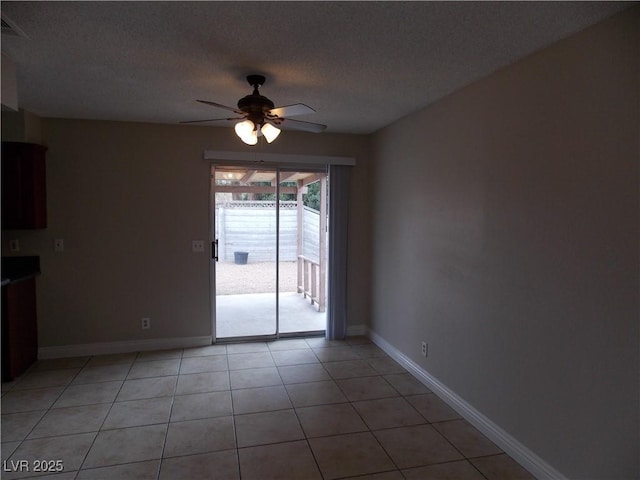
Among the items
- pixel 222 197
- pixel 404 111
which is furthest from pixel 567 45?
pixel 222 197

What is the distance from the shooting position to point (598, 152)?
193 centimetres

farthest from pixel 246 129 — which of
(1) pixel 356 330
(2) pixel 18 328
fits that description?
(1) pixel 356 330

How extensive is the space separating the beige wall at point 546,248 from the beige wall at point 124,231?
2224mm

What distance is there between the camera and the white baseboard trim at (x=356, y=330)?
4801mm

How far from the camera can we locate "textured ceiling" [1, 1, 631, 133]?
1840 millimetres

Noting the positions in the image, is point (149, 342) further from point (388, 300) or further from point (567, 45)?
point (567, 45)

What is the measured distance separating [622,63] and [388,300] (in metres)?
2.91

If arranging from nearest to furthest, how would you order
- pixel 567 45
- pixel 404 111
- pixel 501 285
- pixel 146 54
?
1. pixel 567 45
2. pixel 146 54
3. pixel 501 285
4. pixel 404 111

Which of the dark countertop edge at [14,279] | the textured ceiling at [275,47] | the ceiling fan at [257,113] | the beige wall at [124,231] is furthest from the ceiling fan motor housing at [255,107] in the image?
the dark countertop edge at [14,279]

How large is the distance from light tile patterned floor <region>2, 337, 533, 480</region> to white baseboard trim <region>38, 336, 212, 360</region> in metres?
0.12

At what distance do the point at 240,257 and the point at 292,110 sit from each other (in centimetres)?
244

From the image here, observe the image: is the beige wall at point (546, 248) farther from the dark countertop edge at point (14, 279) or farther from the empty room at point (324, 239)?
the dark countertop edge at point (14, 279)

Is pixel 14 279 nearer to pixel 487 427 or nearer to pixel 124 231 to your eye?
pixel 124 231

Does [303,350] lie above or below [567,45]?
below
